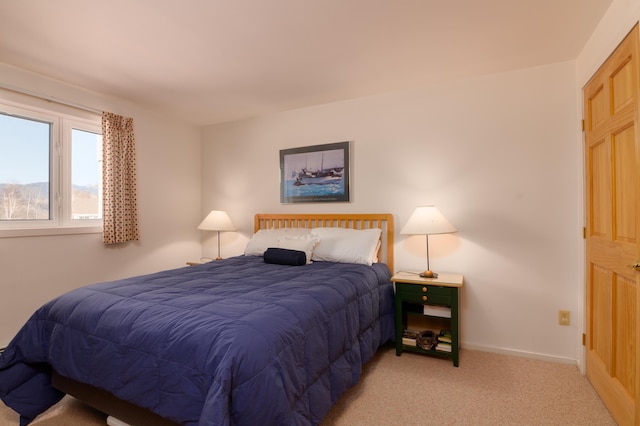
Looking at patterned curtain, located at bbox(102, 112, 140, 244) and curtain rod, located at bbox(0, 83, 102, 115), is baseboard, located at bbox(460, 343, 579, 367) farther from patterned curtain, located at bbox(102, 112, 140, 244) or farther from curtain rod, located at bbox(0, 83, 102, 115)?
curtain rod, located at bbox(0, 83, 102, 115)

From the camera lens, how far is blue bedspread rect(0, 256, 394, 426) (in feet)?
4.30

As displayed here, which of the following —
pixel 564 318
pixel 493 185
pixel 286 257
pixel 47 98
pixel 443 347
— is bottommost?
pixel 443 347

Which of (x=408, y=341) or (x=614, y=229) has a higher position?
(x=614, y=229)

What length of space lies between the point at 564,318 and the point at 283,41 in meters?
3.06

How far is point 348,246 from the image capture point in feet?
10.2

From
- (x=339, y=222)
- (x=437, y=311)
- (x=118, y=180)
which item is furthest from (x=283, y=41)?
(x=437, y=311)

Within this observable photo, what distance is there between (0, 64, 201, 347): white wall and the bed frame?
1090 millimetres

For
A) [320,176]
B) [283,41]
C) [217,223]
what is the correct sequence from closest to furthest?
[283,41] < [320,176] < [217,223]

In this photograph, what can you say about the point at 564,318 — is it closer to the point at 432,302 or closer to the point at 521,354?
the point at 521,354

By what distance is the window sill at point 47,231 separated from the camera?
2.67 meters

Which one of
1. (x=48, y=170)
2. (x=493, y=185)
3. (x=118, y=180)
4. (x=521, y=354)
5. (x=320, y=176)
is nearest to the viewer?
(x=521, y=354)

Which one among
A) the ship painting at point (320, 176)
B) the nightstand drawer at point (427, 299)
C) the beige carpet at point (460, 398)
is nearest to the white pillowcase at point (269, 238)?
the ship painting at point (320, 176)

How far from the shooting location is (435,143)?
312cm

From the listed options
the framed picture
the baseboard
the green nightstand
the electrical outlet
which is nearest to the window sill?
the framed picture
